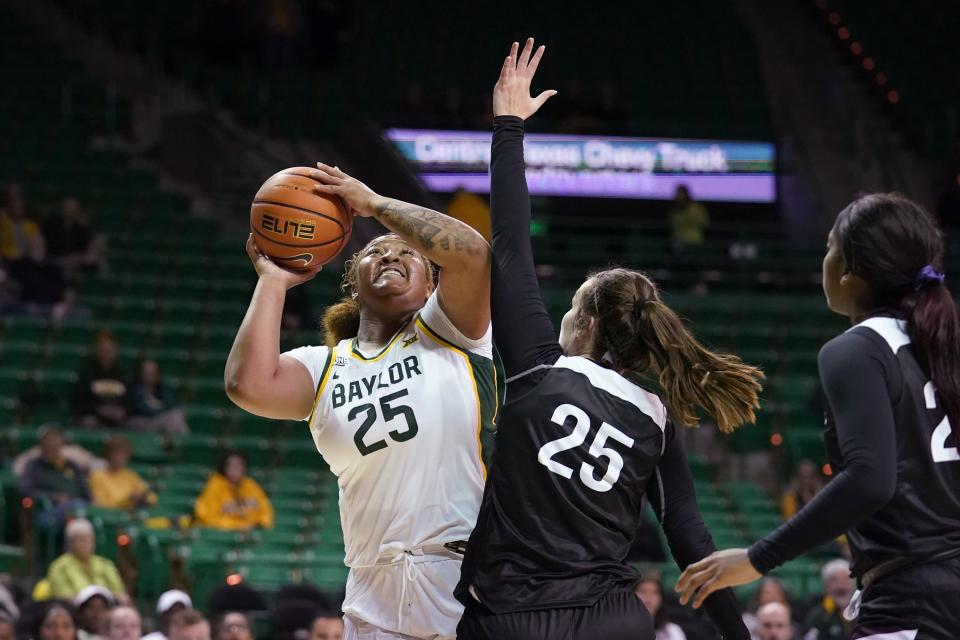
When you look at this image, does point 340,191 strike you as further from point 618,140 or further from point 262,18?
point 262,18

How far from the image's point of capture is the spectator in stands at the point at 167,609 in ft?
24.6

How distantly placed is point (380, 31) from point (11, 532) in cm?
1086

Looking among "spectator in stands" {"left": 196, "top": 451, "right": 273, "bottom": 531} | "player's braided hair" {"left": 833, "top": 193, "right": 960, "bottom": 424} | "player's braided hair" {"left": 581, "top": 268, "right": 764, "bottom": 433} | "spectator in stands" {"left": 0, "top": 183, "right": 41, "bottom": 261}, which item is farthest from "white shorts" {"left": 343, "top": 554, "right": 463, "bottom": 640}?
"spectator in stands" {"left": 0, "top": 183, "right": 41, "bottom": 261}

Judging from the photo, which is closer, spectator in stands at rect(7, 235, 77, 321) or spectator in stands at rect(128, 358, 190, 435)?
spectator in stands at rect(128, 358, 190, 435)

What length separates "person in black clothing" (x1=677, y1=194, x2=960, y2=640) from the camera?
9.48ft

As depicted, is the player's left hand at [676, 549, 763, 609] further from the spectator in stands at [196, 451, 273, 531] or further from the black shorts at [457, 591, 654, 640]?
the spectator in stands at [196, 451, 273, 531]

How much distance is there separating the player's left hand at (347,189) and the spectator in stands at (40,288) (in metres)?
9.28

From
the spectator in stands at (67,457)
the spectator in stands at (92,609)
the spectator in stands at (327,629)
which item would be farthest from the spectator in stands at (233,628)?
the spectator in stands at (67,457)

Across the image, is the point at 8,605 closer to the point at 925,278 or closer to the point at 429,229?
the point at 429,229

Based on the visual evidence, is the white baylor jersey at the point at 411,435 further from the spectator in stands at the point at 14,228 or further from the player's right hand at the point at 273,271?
the spectator in stands at the point at 14,228

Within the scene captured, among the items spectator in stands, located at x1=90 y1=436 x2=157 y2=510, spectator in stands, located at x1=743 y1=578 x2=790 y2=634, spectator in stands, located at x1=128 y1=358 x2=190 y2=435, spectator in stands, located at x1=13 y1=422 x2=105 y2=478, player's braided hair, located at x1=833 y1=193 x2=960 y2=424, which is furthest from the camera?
spectator in stands, located at x1=128 y1=358 x2=190 y2=435

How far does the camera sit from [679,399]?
11.3 ft

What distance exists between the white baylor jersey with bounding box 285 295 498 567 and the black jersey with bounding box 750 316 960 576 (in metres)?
1.06

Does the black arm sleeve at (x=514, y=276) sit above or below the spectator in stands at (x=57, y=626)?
above
